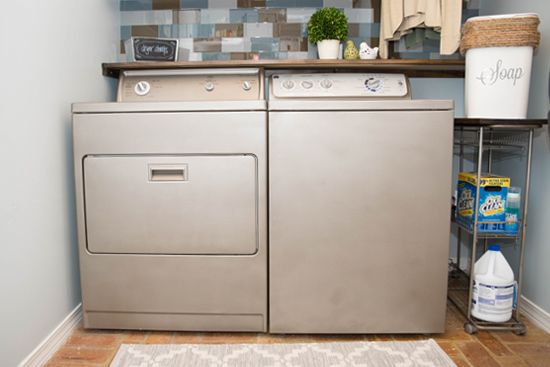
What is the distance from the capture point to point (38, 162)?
163cm

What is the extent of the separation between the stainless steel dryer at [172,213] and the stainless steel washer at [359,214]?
0.29 ft

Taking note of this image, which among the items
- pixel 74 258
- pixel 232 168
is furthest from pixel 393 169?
pixel 74 258

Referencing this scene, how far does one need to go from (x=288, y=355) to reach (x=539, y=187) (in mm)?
1283

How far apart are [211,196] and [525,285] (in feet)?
4.86

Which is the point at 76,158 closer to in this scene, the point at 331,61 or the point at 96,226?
the point at 96,226

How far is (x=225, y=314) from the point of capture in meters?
1.83

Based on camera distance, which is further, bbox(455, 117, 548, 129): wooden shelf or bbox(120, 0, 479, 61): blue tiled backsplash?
bbox(120, 0, 479, 61): blue tiled backsplash

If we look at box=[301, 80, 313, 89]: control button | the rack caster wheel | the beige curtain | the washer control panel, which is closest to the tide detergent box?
the rack caster wheel

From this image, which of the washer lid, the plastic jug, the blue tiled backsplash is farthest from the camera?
the blue tiled backsplash

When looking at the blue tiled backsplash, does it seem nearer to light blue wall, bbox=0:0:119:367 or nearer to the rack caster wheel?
light blue wall, bbox=0:0:119:367

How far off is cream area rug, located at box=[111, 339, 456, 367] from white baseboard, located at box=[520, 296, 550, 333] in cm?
52

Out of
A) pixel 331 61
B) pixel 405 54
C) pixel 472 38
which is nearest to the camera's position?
pixel 472 38

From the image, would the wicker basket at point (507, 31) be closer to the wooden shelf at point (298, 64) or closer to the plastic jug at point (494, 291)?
the wooden shelf at point (298, 64)

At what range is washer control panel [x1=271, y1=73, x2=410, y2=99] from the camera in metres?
2.10
